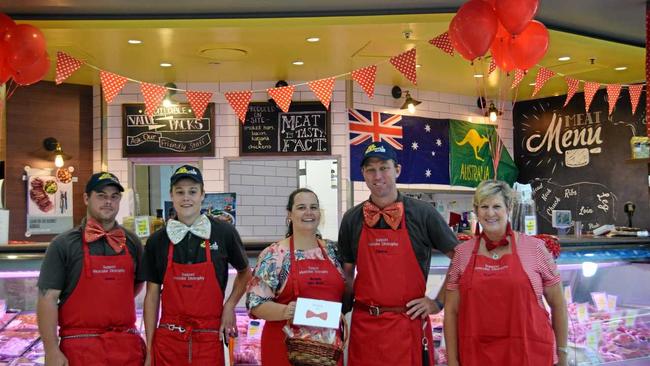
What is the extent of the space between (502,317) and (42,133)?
7.33 m

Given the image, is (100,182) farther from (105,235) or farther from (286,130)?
(286,130)

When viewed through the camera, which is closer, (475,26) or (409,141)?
(475,26)

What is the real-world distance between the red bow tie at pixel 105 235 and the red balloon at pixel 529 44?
3.54 metres

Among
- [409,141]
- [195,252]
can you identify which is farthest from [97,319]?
[409,141]

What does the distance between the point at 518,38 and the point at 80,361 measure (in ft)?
13.2

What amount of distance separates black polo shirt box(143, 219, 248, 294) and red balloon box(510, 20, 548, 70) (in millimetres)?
3150

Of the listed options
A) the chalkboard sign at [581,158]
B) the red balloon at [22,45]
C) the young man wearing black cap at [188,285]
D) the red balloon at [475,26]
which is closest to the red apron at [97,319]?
the young man wearing black cap at [188,285]

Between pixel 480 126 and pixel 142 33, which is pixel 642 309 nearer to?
pixel 142 33

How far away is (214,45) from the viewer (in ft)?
23.9

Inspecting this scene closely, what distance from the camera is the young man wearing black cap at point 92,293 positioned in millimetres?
3221

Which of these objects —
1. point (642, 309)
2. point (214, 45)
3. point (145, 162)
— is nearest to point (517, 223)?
point (642, 309)

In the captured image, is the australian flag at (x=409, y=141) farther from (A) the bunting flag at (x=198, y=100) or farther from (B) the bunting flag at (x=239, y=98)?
(A) the bunting flag at (x=198, y=100)

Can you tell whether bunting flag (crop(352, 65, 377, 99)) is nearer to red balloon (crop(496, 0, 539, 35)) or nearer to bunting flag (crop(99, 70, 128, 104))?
red balloon (crop(496, 0, 539, 35))

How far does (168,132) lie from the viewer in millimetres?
9250
